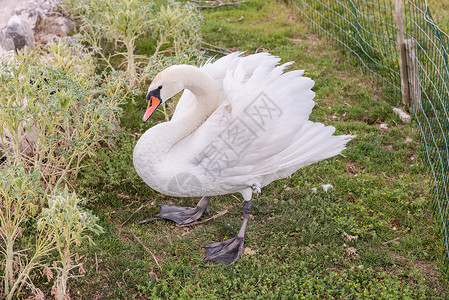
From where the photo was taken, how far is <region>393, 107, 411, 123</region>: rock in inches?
251

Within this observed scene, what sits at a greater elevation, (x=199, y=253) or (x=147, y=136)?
(x=147, y=136)

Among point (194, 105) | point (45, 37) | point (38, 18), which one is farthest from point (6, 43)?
point (194, 105)

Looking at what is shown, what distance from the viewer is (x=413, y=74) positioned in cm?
632

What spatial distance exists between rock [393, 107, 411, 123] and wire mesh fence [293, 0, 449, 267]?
0.10 metres

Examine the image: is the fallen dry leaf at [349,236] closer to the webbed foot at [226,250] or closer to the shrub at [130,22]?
the webbed foot at [226,250]

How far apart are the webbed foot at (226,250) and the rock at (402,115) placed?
9.90ft

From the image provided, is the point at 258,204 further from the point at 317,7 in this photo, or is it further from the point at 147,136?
the point at 317,7

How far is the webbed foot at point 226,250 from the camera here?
14.7 feet

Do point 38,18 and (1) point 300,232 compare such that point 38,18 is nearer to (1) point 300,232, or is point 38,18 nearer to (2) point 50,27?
(2) point 50,27

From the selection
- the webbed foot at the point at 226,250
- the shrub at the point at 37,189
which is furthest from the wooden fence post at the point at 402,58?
the shrub at the point at 37,189

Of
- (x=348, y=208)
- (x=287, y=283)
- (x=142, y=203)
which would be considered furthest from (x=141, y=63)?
(x=287, y=283)

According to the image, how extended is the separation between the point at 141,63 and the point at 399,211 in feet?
14.2

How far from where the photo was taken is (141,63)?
7.50 metres

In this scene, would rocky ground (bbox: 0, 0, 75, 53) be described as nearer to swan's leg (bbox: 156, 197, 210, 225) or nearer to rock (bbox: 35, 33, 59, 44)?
rock (bbox: 35, 33, 59, 44)
